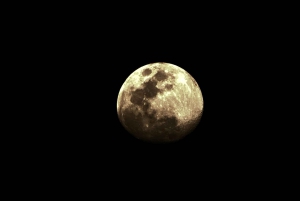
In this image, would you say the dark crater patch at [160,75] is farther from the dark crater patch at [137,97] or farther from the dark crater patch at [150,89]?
the dark crater patch at [137,97]

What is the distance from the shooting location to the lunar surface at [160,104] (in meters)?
3.72

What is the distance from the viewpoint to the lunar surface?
12.2ft

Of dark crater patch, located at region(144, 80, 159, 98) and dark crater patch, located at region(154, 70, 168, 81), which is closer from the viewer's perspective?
dark crater patch, located at region(144, 80, 159, 98)

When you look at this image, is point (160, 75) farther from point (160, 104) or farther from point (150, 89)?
point (160, 104)

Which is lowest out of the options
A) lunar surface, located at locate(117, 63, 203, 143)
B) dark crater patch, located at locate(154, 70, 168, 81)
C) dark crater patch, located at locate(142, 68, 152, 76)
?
lunar surface, located at locate(117, 63, 203, 143)

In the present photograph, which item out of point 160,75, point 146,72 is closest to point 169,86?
point 160,75

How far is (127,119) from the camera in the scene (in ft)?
12.9

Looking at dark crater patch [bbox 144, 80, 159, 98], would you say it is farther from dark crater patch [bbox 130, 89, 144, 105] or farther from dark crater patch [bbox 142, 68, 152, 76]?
dark crater patch [bbox 142, 68, 152, 76]

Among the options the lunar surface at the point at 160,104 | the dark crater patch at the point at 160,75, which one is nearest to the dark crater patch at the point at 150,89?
the lunar surface at the point at 160,104

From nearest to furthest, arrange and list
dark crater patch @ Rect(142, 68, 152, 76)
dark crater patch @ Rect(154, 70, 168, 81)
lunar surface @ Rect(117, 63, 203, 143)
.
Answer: lunar surface @ Rect(117, 63, 203, 143) → dark crater patch @ Rect(154, 70, 168, 81) → dark crater patch @ Rect(142, 68, 152, 76)

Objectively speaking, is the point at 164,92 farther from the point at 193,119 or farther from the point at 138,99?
the point at 193,119

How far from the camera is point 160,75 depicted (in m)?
3.93

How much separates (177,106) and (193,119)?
1.39 ft

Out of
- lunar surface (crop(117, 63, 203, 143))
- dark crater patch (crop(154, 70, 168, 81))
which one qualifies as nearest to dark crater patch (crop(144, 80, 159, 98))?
lunar surface (crop(117, 63, 203, 143))
